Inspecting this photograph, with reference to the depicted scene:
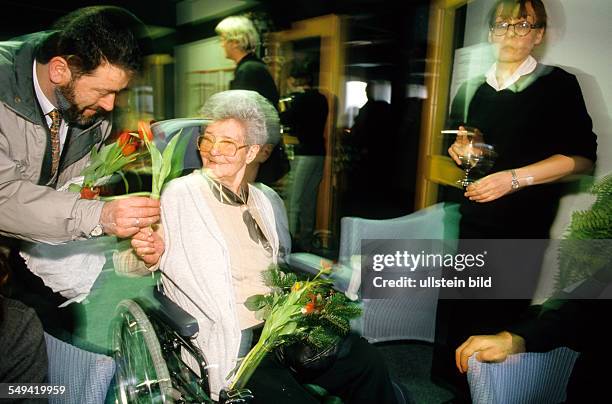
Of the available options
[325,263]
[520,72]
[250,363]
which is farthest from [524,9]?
[250,363]

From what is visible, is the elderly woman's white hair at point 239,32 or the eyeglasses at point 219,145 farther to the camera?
the elderly woman's white hair at point 239,32

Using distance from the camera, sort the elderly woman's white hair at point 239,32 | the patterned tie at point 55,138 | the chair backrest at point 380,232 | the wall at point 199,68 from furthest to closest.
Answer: the wall at point 199,68 → the elderly woman's white hair at point 239,32 → the chair backrest at point 380,232 → the patterned tie at point 55,138

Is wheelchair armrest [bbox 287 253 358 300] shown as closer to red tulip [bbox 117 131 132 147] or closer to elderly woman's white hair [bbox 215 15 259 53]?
red tulip [bbox 117 131 132 147]

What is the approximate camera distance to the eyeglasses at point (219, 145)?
134 centimetres

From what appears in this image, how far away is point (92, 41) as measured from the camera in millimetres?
1104

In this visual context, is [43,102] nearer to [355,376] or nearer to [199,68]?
[355,376]

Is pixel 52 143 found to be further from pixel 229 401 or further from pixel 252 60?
pixel 252 60

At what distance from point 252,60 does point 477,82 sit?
0.99 m

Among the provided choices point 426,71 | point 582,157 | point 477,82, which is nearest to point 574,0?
point 477,82

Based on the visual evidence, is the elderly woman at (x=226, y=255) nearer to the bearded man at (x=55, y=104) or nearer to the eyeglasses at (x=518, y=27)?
the bearded man at (x=55, y=104)

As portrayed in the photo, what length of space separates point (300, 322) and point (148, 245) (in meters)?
0.50

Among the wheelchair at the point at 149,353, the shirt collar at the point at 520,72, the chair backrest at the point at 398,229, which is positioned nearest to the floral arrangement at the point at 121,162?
the wheelchair at the point at 149,353

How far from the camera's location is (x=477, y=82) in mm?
1828

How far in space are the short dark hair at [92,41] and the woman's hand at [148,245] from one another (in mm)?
457
